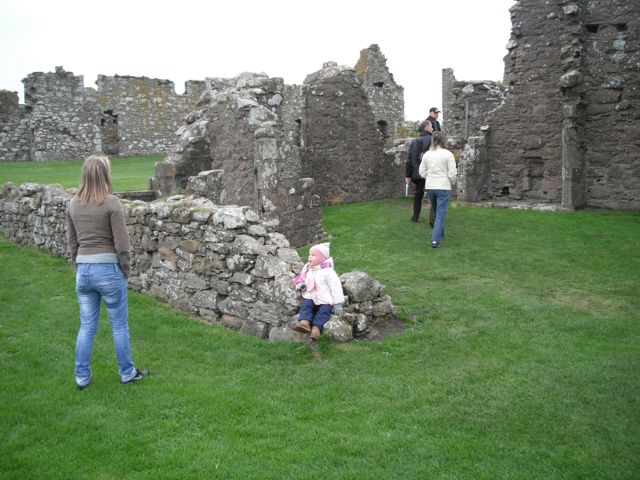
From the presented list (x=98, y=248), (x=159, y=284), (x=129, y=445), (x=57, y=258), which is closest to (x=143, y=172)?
(x=57, y=258)

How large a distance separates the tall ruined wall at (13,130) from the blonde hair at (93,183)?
21523 mm

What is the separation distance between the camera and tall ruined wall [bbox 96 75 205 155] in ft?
84.1

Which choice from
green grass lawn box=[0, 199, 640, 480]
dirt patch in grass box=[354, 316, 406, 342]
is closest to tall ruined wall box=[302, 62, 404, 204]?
green grass lawn box=[0, 199, 640, 480]

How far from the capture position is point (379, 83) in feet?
92.3

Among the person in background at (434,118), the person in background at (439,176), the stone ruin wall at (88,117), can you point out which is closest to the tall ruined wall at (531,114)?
the person in background at (434,118)

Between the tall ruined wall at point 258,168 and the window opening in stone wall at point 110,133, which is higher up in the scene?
the window opening in stone wall at point 110,133

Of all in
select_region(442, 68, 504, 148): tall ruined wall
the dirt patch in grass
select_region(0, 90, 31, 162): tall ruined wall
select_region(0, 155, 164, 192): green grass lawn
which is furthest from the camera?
select_region(0, 90, 31, 162): tall ruined wall

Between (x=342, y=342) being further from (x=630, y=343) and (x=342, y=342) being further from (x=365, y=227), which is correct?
(x=365, y=227)

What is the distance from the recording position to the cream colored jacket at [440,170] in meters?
10.5

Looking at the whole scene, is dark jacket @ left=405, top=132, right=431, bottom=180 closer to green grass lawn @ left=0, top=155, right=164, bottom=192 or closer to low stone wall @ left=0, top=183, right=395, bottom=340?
low stone wall @ left=0, top=183, right=395, bottom=340

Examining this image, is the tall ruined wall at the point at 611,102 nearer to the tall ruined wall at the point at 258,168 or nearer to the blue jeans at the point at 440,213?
the blue jeans at the point at 440,213

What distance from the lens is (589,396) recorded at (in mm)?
5141

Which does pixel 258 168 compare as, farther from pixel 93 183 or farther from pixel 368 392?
pixel 368 392

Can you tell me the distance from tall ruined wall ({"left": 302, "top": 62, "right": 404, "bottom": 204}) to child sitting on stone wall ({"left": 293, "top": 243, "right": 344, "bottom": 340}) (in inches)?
333
